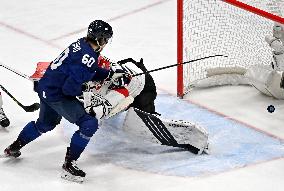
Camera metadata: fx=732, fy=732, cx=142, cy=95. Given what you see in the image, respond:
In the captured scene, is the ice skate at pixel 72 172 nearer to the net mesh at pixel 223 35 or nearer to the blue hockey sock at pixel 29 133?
the blue hockey sock at pixel 29 133

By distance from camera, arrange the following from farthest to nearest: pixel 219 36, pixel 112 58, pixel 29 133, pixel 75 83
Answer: pixel 112 58 → pixel 219 36 → pixel 29 133 → pixel 75 83

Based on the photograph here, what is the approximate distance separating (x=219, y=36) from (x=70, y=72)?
2204mm

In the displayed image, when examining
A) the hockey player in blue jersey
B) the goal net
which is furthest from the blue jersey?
the goal net

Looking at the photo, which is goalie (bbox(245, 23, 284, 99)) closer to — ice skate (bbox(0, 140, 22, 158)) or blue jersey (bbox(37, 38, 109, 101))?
blue jersey (bbox(37, 38, 109, 101))

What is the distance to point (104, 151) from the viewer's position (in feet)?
14.9

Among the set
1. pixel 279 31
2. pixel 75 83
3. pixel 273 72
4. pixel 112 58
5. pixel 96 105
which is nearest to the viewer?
pixel 75 83

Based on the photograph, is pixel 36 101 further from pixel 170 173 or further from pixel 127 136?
pixel 170 173

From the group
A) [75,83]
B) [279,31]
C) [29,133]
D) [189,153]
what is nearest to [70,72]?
[75,83]

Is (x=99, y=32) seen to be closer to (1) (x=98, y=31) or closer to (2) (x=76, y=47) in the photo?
(1) (x=98, y=31)

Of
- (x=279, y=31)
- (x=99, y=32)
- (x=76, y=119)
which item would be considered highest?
(x=99, y=32)

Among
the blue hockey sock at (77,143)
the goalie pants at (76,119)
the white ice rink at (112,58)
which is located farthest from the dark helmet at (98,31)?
the white ice rink at (112,58)

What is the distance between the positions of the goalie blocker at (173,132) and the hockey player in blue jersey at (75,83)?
1.47 feet

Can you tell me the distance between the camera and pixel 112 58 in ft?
20.1

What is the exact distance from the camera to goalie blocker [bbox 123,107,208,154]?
441 centimetres
